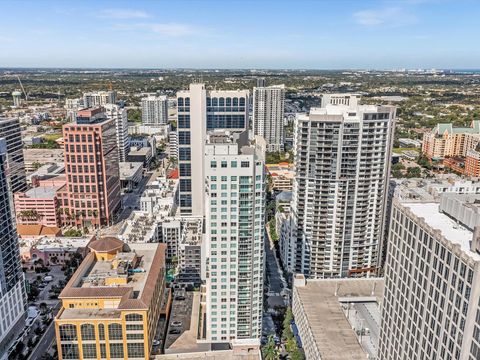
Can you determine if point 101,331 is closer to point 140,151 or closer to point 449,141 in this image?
point 140,151

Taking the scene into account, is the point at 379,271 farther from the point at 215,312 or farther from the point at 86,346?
the point at 86,346

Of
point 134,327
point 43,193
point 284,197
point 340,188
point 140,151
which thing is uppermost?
point 340,188

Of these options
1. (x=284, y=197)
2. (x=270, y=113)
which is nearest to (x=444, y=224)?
(x=284, y=197)

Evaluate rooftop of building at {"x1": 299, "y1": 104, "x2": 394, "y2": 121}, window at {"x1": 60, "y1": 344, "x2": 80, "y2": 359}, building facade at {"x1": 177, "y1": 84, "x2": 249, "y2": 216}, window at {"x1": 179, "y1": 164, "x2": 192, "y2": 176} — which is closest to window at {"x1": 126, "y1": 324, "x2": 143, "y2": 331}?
window at {"x1": 60, "y1": 344, "x2": 80, "y2": 359}

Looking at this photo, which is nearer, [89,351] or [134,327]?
[134,327]

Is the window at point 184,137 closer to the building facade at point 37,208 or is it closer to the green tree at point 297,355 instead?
the building facade at point 37,208

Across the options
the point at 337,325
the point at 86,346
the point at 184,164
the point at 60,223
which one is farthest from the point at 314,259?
the point at 60,223
